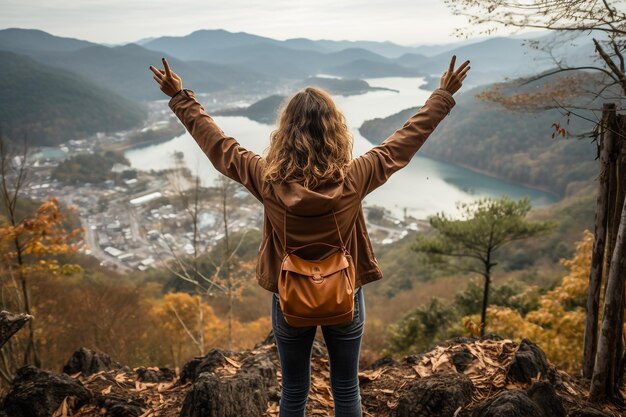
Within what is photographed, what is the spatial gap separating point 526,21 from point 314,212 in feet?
7.53

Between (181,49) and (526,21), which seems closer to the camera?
(526,21)

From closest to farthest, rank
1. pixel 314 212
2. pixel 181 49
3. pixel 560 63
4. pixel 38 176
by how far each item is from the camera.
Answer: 1. pixel 314 212
2. pixel 560 63
3. pixel 38 176
4. pixel 181 49

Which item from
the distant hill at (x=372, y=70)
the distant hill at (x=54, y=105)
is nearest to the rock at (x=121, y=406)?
the distant hill at (x=54, y=105)

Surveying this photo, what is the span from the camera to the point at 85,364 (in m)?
3.49

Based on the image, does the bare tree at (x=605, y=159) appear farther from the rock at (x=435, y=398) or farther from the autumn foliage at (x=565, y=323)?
the autumn foliage at (x=565, y=323)

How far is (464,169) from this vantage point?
48.3 meters

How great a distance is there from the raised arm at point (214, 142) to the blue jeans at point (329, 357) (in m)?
0.52

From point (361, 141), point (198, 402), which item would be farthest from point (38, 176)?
point (198, 402)

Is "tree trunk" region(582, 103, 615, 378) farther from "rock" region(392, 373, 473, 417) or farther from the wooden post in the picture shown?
"rock" region(392, 373, 473, 417)

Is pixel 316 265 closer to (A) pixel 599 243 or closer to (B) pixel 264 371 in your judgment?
(B) pixel 264 371

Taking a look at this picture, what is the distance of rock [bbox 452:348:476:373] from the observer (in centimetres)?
304

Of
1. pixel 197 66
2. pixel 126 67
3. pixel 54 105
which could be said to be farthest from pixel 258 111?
pixel 126 67

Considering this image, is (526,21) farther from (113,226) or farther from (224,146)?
(113,226)

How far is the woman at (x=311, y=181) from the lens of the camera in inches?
58.2
